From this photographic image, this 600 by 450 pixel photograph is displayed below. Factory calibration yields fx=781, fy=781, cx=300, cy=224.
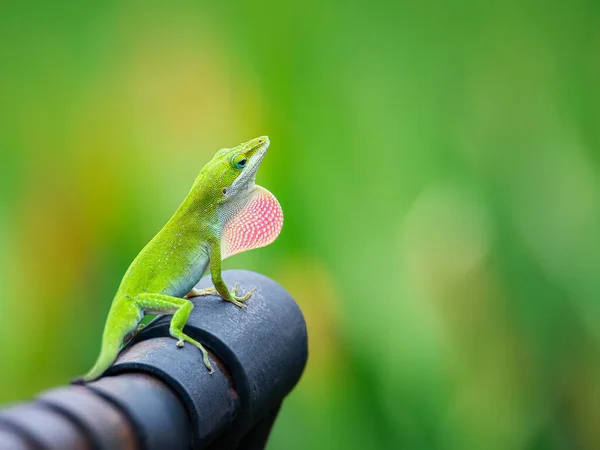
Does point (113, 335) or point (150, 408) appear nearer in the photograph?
point (150, 408)

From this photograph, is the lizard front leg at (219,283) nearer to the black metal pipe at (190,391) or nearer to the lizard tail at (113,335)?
the black metal pipe at (190,391)

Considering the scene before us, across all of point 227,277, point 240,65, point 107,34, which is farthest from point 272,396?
point 107,34

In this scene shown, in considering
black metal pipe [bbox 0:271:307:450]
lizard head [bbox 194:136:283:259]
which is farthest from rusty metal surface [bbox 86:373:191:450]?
lizard head [bbox 194:136:283:259]

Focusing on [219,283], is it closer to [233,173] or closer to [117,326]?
[117,326]

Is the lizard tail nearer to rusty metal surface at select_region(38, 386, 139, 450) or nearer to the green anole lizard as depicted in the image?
the green anole lizard

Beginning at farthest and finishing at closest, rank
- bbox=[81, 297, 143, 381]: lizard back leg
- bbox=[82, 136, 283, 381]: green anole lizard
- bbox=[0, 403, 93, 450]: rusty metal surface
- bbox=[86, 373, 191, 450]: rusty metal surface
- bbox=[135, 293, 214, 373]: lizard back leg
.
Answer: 1. bbox=[82, 136, 283, 381]: green anole lizard
2. bbox=[81, 297, 143, 381]: lizard back leg
3. bbox=[135, 293, 214, 373]: lizard back leg
4. bbox=[86, 373, 191, 450]: rusty metal surface
5. bbox=[0, 403, 93, 450]: rusty metal surface

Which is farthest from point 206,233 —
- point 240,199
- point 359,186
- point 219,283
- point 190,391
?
point 359,186

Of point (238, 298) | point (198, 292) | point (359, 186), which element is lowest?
point (359, 186)

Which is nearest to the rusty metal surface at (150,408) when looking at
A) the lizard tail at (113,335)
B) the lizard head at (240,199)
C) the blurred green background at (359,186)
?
the lizard tail at (113,335)
